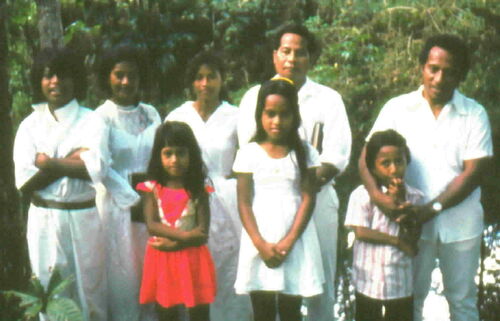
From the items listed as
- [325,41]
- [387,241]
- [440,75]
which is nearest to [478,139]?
[440,75]

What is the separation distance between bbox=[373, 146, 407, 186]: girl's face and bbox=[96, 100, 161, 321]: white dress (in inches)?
52.9

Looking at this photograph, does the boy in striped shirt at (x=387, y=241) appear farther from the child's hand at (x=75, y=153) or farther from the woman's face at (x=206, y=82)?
the child's hand at (x=75, y=153)

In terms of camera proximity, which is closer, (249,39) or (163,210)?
(163,210)

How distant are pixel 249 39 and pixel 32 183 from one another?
521cm

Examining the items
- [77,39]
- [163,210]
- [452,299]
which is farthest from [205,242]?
[77,39]

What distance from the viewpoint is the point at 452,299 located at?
15.9 feet

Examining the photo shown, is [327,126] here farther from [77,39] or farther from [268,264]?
[77,39]

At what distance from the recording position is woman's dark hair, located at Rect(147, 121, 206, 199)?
4.85 meters

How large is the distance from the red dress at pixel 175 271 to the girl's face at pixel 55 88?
0.64m

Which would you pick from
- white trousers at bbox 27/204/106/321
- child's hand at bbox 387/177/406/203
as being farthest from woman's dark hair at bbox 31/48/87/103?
child's hand at bbox 387/177/406/203

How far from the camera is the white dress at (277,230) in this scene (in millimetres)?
4621

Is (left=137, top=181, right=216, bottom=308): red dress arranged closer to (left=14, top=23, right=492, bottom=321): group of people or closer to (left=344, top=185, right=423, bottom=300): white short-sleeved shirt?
(left=14, top=23, right=492, bottom=321): group of people

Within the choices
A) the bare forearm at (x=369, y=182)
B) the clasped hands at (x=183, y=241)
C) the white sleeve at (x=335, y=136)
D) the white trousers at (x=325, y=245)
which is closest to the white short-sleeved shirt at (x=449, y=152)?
the bare forearm at (x=369, y=182)

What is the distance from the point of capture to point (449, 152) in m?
4.79
